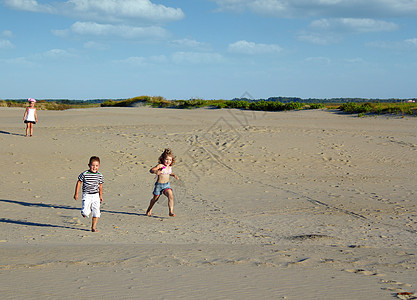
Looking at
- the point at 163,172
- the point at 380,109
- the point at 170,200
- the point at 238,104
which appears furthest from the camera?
the point at 238,104

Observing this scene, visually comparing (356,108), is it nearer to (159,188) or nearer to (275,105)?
(275,105)

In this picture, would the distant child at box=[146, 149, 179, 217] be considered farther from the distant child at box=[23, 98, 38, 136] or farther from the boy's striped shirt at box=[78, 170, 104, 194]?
the distant child at box=[23, 98, 38, 136]

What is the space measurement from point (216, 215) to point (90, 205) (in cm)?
283

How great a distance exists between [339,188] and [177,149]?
22.1ft

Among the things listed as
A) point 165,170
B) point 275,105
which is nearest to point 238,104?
point 275,105

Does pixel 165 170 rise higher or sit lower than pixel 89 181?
higher

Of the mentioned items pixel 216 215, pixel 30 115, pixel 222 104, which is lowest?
pixel 216 215

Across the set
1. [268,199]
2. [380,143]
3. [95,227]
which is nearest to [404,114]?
[380,143]

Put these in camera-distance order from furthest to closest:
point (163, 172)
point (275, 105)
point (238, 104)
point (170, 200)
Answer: point (238, 104)
point (275, 105)
point (170, 200)
point (163, 172)

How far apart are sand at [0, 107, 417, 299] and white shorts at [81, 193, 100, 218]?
1.23 feet

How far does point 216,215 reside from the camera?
33.5 ft

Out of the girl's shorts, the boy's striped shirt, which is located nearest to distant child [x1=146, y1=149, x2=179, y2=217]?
the girl's shorts

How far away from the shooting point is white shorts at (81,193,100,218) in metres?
8.37

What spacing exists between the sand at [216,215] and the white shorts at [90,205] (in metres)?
0.37
